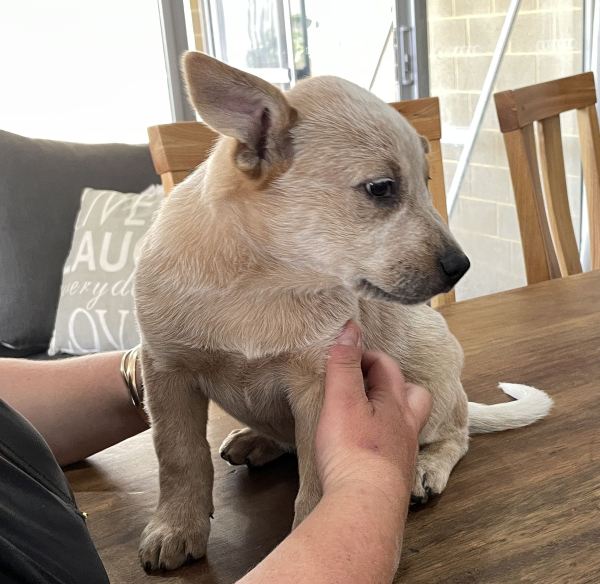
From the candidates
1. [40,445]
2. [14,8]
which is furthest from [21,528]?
[14,8]

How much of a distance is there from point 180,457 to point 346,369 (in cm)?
23

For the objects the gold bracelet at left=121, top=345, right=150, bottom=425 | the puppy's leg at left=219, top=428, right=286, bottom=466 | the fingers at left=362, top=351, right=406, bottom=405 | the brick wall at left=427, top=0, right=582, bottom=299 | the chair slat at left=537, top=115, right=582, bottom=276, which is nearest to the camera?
the fingers at left=362, top=351, right=406, bottom=405

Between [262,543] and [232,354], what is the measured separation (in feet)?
0.73

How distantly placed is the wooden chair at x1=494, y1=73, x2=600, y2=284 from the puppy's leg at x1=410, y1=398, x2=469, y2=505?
1.02 metres

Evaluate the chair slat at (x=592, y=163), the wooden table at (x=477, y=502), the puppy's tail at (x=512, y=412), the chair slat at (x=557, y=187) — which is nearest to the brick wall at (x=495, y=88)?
the chair slat at (x=592, y=163)

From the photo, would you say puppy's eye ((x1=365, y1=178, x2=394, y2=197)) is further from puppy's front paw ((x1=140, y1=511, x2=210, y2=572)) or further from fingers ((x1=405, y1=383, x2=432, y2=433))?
puppy's front paw ((x1=140, y1=511, x2=210, y2=572))

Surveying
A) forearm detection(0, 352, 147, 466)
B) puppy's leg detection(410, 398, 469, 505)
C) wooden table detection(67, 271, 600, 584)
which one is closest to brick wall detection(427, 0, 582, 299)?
wooden table detection(67, 271, 600, 584)

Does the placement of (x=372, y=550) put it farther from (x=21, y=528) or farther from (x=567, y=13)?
(x=567, y=13)

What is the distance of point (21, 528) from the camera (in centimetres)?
48

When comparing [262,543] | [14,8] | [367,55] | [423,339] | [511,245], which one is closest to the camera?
[262,543]

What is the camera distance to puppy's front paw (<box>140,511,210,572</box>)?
0.73 m

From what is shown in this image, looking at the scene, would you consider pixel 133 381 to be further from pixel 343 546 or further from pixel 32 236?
pixel 32 236

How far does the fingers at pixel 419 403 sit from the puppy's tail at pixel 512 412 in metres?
0.19

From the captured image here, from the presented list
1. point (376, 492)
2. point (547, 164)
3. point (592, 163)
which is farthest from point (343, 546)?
point (592, 163)
